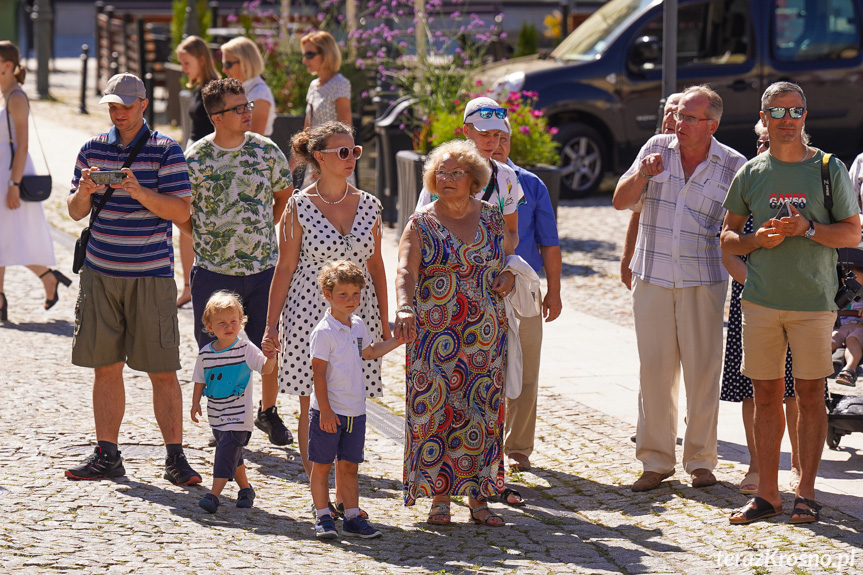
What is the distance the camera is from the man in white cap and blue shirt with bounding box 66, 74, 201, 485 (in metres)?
6.21

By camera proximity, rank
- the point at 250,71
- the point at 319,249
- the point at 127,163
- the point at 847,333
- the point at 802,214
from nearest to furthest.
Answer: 1. the point at 802,214
2. the point at 319,249
3. the point at 127,163
4. the point at 847,333
5. the point at 250,71

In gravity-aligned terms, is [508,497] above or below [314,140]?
below

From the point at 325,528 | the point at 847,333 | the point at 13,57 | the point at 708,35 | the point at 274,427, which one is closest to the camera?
the point at 325,528

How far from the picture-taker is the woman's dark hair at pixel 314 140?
5914 millimetres

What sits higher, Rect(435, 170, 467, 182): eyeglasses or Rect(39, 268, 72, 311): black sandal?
Rect(435, 170, 467, 182): eyeglasses

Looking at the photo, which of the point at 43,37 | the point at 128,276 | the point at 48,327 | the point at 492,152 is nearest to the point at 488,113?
the point at 492,152

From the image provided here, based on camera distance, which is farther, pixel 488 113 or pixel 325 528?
pixel 488 113

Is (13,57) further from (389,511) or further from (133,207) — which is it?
(389,511)

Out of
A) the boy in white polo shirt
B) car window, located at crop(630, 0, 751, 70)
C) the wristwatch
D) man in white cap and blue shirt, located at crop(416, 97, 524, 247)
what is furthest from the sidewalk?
car window, located at crop(630, 0, 751, 70)

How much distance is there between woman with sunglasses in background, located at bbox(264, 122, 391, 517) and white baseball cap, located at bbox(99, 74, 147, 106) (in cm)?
81

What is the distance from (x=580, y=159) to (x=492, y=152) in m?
9.11

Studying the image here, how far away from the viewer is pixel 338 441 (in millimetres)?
5629

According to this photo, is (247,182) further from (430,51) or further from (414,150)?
(430,51)

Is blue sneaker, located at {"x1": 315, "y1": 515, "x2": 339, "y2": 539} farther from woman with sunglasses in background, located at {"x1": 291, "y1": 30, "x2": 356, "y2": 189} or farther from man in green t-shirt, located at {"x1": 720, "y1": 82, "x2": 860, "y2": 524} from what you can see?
woman with sunglasses in background, located at {"x1": 291, "y1": 30, "x2": 356, "y2": 189}
